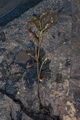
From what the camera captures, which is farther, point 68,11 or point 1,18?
point 1,18

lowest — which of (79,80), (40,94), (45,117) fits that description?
(45,117)

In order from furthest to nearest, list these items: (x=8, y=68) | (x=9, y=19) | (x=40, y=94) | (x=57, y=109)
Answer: (x=9, y=19) → (x=8, y=68) → (x=40, y=94) → (x=57, y=109)

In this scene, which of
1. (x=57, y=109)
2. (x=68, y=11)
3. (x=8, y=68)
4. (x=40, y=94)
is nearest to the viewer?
(x=57, y=109)

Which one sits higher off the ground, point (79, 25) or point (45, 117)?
point (79, 25)

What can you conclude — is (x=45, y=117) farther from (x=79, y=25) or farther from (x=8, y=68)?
(x=79, y=25)

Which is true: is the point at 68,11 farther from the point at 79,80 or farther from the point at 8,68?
the point at 79,80

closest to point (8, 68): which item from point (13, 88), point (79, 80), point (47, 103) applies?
point (13, 88)

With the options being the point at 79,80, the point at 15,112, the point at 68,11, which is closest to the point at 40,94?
the point at 15,112
